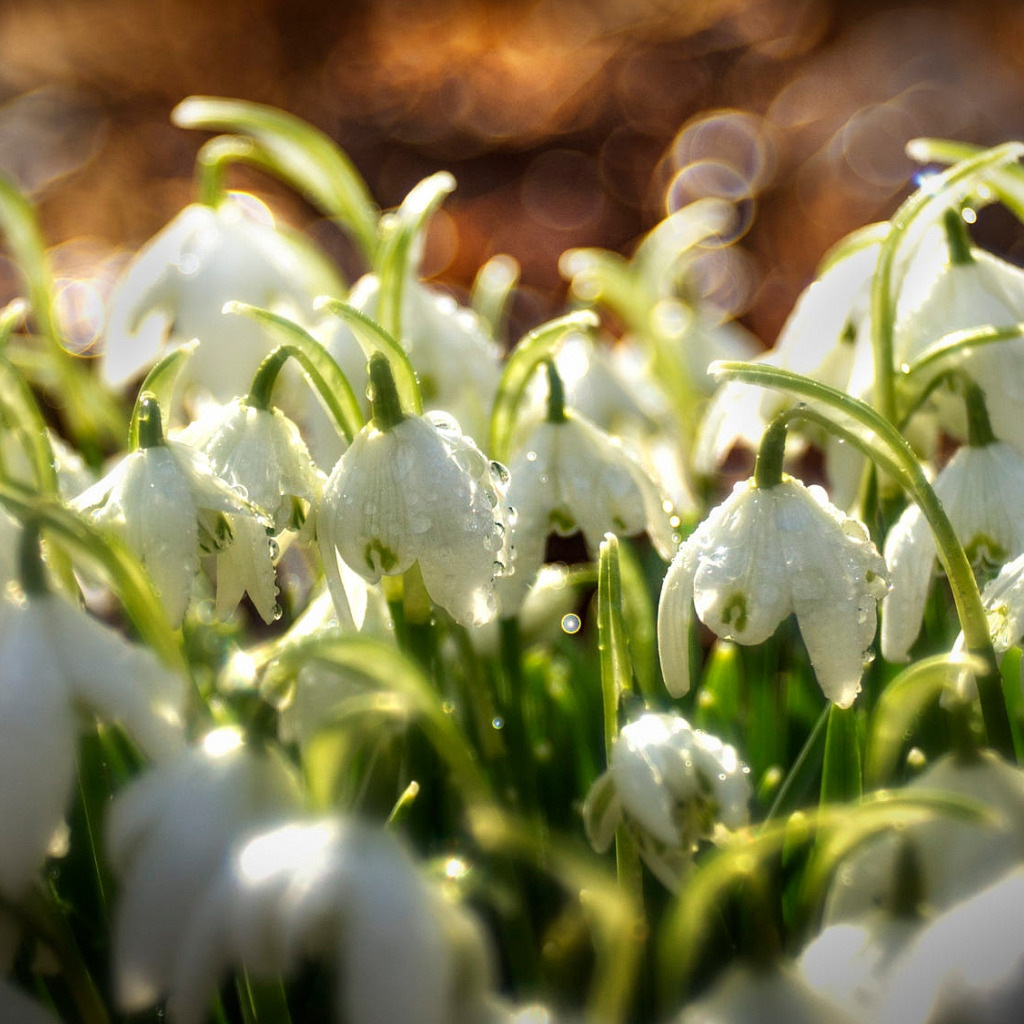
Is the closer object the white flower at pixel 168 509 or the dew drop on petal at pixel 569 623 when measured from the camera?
the white flower at pixel 168 509

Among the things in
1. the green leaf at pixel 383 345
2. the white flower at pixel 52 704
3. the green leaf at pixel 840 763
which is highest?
the green leaf at pixel 383 345

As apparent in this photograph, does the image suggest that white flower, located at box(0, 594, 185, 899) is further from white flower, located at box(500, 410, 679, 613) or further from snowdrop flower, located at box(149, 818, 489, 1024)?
white flower, located at box(500, 410, 679, 613)

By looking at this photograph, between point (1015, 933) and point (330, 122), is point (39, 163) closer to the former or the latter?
point (330, 122)

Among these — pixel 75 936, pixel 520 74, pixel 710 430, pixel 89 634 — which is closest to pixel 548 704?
pixel 710 430

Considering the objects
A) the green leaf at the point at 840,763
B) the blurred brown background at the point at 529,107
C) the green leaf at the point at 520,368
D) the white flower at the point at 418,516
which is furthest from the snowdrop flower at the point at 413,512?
the blurred brown background at the point at 529,107

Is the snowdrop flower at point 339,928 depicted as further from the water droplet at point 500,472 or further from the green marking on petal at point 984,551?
the green marking on petal at point 984,551

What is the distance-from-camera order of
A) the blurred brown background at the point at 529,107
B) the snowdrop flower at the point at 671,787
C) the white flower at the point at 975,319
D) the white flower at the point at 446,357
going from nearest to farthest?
the snowdrop flower at the point at 671,787 < the white flower at the point at 975,319 < the white flower at the point at 446,357 < the blurred brown background at the point at 529,107
